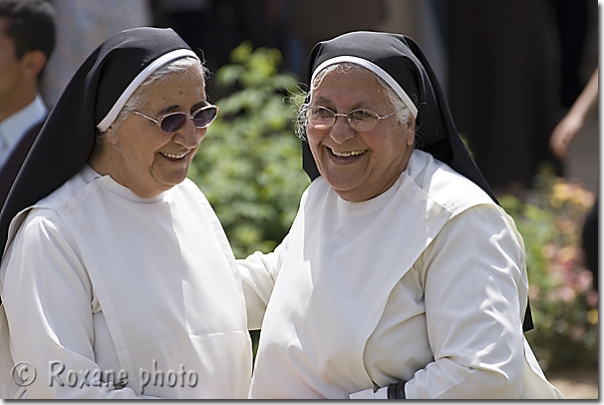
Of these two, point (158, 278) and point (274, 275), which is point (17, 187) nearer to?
point (158, 278)

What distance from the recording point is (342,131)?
9.07 ft

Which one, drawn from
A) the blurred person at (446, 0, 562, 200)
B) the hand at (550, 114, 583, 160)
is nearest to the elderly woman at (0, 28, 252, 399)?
the hand at (550, 114, 583, 160)

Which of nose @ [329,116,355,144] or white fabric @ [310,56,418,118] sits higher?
white fabric @ [310,56,418,118]

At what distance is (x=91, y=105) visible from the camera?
289cm

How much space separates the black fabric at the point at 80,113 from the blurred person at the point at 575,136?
3086 millimetres

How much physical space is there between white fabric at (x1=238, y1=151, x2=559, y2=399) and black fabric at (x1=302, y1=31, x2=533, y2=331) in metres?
0.07

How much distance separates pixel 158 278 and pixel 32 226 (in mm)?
469

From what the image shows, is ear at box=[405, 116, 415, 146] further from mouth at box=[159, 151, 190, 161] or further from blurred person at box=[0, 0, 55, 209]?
blurred person at box=[0, 0, 55, 209]

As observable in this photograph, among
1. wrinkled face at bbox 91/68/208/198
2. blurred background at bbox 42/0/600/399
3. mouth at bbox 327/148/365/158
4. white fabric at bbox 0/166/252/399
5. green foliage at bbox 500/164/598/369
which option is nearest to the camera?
white fabric at bbox 0/166/252/399

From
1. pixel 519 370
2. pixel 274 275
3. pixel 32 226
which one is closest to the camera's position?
pixel 519 370

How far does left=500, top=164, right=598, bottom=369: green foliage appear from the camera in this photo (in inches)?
228

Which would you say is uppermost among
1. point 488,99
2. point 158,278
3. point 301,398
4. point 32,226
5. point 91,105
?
point 91,105

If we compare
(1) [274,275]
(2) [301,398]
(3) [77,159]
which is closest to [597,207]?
(1) [274,275]

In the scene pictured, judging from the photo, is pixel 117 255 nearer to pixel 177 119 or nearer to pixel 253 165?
pixel 177 119
